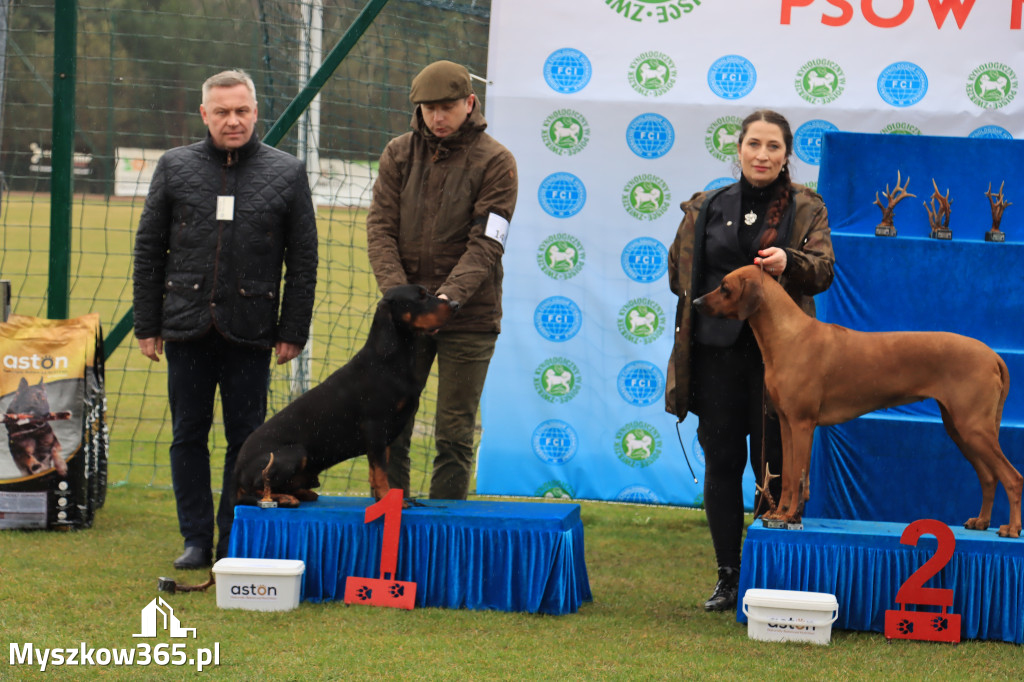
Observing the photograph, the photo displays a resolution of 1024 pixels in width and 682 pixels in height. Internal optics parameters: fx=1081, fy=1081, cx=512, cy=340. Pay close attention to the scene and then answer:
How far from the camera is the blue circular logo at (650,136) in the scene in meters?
5.52

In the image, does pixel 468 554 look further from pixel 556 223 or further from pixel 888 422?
pixel 556 223

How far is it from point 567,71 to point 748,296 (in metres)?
2.46

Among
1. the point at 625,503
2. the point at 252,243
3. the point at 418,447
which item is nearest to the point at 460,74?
the point at 252,243

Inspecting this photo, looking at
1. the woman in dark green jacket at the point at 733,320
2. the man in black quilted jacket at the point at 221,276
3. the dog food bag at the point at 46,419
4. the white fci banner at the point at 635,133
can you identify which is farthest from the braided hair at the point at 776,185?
the dog food bag at the point at 46,419

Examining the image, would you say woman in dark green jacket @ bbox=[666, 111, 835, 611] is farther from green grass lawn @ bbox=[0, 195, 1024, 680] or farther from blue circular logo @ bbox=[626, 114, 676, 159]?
blue circular logo @ bbox=[626, 114, 676, 159]

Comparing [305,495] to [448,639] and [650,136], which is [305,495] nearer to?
[448,639]

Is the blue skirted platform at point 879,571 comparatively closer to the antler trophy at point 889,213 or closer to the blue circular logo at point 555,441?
the antler trophy at point 889,213

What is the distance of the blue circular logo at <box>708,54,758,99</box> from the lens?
17.8 feet

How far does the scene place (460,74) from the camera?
3.84 meters

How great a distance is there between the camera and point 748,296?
3449 millimetres

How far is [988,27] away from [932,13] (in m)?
0.27

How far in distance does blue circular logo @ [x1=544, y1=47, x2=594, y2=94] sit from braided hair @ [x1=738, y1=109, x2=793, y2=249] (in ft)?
6.47

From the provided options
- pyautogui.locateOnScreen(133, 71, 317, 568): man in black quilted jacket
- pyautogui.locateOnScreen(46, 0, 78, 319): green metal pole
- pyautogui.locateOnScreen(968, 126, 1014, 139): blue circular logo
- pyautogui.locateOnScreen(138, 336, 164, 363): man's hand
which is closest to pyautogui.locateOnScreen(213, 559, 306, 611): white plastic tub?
pyautogui.locateOnScreen(133, 71, 317, 568): man in black quilted jacket

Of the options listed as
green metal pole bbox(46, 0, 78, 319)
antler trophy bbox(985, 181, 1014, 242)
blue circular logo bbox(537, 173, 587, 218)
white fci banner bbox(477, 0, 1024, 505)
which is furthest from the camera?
blue circular logo bbox(537, 173, 587, 218)
